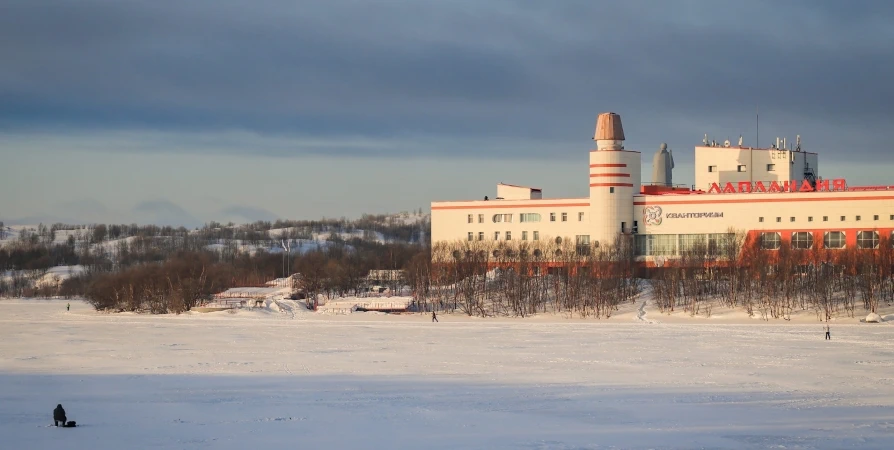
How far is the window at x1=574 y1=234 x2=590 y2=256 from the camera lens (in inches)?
3775

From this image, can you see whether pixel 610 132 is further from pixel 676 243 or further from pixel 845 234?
pixel 845 234

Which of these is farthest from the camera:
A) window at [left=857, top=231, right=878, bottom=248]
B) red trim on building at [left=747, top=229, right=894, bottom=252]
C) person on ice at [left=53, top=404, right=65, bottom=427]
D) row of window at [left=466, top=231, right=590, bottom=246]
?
row of window at [left=466, top=231, right=590, bottom=246]

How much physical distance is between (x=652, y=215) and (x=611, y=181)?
4.81 metres

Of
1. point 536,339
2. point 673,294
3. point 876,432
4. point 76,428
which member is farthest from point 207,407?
point 673,294

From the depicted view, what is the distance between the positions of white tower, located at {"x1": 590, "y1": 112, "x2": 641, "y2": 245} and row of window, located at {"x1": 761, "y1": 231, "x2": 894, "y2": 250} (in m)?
11.7

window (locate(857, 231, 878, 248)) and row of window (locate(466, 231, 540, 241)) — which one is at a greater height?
row of window (locate(466, 231, 540, 241))

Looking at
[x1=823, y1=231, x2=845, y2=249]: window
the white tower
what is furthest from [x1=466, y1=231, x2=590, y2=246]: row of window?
[x1=823, y1=231, x2=845, y2=249]: window

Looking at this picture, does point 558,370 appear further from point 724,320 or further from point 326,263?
point 326,263

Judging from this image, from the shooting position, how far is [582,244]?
319 feet

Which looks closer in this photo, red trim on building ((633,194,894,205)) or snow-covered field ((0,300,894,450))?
snow-covered field ((0,300,894,450))

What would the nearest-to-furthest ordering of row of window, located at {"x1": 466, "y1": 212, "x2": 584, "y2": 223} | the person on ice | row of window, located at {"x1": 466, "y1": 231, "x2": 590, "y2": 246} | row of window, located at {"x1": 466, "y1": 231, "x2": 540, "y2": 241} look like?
the person on ice
row of window, located at {"x1": 466, "y1": 231, "x2": 590, "y2": 246}
row of window, located at {"x1": 466, "y1": 212, "x2": 584, "y2": 223}
row of window, located at {"x1": 466, "y1": 231, "x2": 540, "y2": 241}

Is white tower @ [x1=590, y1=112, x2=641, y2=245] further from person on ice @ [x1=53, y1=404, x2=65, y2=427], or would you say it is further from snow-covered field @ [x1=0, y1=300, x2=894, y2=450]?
person on ice @ [x1=53, y1=404, x2=65, y2=427]

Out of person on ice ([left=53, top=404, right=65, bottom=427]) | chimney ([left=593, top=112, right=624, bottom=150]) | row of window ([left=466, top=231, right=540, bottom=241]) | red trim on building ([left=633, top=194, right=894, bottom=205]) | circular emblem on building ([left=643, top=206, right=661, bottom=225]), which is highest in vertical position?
chimney ([left=593, top=112, right=624, bottom=150])

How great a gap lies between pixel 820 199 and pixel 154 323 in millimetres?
53752
